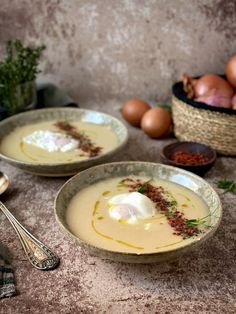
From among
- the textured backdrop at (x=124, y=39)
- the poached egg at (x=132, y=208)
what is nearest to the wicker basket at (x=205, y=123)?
the textured backdrop at (x=124, y=39)

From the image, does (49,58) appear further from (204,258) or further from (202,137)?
(204,258)

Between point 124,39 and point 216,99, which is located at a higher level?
point 124,39

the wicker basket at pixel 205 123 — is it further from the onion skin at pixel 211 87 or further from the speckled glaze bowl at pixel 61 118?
the speckled glaze bowl at pixel 61 118

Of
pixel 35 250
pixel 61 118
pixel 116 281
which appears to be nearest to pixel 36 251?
pixel 35 250

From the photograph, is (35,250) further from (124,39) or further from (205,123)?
(124,39)

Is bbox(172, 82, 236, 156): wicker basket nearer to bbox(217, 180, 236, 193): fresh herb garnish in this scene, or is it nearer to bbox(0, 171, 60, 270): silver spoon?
bbox(217, 180, 236, 193): fresh herb garnish

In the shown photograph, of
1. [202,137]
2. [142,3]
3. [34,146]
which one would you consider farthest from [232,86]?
[34,146]
